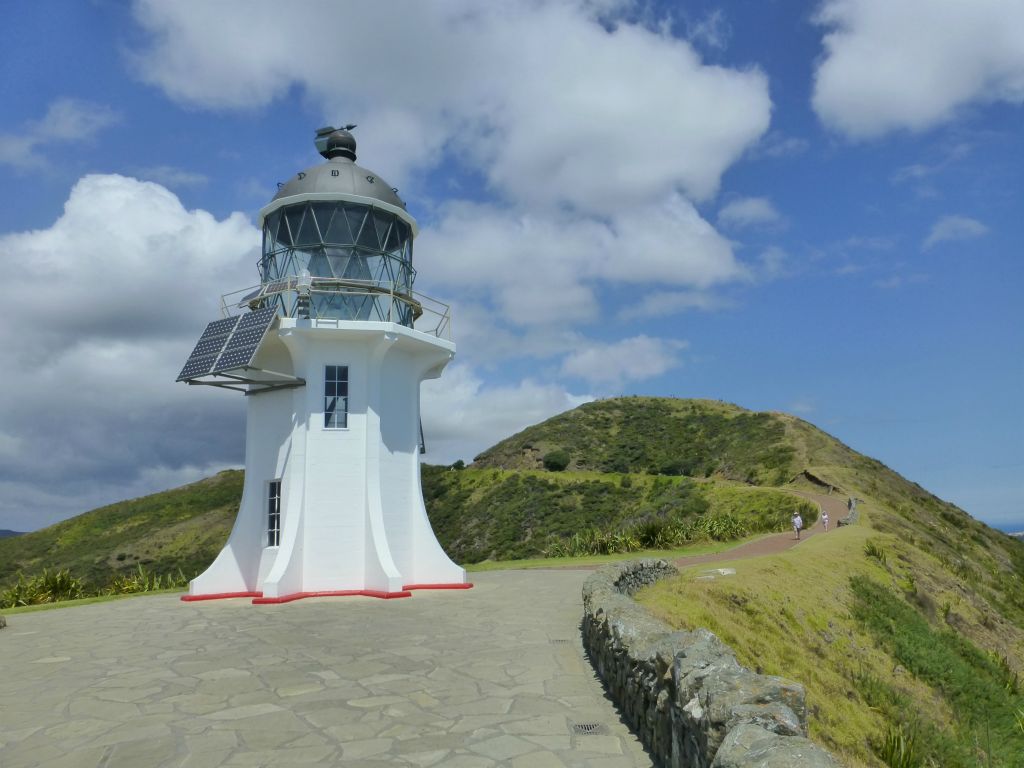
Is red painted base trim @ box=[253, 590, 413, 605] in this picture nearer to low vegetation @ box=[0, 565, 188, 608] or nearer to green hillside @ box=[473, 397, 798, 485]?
low vegetation @ box=[0, 565, 188, 608]

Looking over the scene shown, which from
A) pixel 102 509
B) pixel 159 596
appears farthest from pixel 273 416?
pixel 102 509

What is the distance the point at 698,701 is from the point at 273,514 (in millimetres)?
13276

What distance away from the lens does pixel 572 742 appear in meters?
5.89

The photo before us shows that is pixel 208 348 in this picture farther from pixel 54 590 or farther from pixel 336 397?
pixel 54 590

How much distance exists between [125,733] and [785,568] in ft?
48.1

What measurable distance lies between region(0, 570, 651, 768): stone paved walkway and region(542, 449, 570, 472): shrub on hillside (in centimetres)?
5315

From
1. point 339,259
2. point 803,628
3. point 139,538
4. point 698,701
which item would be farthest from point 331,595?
point 139,538

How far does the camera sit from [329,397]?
16000 millimetres

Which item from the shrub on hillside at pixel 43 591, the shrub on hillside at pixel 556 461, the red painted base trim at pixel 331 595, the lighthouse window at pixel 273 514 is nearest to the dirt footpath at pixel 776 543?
the red painted base trim at pixel 331 595

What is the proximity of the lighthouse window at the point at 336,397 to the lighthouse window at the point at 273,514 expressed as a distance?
6.25ft

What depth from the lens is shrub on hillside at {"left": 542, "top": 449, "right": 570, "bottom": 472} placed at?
2584 inches

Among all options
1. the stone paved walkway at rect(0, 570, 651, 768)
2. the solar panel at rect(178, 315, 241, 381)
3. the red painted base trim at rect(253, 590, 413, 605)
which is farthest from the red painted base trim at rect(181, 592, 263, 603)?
the solar panel at rect(178, 315, 241, 381)

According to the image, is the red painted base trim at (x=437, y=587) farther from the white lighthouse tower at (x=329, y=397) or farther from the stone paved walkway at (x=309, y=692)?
the stone paved walkway at (x=309, y=692)

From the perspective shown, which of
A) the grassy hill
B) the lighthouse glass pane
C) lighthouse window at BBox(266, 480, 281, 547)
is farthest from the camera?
lighthouse window at BBox(266, 480, 281, 547)
